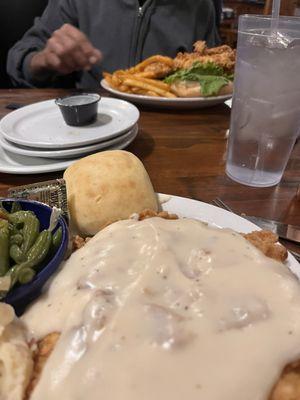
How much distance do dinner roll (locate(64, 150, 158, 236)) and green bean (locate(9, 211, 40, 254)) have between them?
0.71ft

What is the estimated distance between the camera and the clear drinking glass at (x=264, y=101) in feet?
5.21

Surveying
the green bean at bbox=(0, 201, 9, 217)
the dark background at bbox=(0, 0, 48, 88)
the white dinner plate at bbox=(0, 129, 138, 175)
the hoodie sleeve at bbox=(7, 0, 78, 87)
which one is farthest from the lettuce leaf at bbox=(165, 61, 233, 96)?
the dark background at bbox=(0, 0, 48, 88)

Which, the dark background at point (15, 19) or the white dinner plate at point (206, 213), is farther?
the dark background at point (15, 19)

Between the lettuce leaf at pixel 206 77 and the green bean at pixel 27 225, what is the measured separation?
6.19 ft

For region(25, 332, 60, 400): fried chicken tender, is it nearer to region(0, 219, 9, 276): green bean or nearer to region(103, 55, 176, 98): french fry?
region(0, 219, 9, 276): green bean

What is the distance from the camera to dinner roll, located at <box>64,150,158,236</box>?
4.61 ft

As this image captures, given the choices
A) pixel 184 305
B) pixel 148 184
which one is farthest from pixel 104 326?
pixel 148 184

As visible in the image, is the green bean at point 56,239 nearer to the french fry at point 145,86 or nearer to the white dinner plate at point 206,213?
the white dinner plate at point 206,213

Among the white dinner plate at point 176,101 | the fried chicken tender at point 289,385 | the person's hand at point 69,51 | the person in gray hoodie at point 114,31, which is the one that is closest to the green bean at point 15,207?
the fried chicken tender at point 289,385

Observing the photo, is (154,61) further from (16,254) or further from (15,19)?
(16,254)

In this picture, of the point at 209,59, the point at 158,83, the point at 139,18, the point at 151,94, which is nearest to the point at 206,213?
the point at 151,94

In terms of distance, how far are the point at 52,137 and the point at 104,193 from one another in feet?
2.35

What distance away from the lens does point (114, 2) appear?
11.9ft

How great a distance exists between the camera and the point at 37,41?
3.71 m
